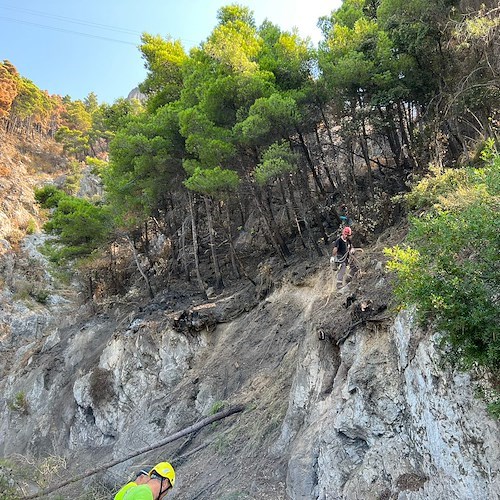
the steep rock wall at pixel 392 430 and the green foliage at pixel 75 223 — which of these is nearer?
the steep rock wall at pixel 392 430

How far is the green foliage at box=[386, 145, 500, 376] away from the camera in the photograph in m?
3.99

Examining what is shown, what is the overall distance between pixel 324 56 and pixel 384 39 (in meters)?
2.00

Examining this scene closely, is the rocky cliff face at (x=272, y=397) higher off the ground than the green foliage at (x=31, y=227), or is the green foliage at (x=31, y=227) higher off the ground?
the green foliage at (x=31, y=227)

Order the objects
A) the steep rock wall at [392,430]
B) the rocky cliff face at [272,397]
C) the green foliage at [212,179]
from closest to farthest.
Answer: the steep rock wall at [392,430] < the rocky cliff face at [272,397] < the green foliage at [212,179]

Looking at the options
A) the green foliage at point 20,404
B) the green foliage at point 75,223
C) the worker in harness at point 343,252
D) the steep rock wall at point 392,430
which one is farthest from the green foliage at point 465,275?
the green foliage at point 20,404

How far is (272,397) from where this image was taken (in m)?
9.69

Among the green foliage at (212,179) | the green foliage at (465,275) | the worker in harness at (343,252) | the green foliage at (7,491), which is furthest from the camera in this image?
the green foliage at (212,179)

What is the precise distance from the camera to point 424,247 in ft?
15.3

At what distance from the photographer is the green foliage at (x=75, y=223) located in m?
17.4

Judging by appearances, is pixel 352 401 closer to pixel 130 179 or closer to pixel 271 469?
pixel 271 469

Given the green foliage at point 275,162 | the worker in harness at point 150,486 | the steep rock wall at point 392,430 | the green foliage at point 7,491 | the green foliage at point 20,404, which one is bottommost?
the green foliage at point 7,491

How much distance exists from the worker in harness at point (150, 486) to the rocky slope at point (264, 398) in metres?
3.38

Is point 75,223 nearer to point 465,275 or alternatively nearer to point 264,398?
point 264,398

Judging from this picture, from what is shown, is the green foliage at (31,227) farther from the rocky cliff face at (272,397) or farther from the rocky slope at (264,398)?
the rocky cliff face at (272,397)
